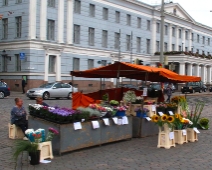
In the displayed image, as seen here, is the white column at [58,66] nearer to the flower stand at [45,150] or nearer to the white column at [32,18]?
the white column at [32,18]

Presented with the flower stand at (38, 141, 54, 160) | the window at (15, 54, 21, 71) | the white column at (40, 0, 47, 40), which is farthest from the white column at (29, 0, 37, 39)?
the flower stand at (38, 141, 54, 160)

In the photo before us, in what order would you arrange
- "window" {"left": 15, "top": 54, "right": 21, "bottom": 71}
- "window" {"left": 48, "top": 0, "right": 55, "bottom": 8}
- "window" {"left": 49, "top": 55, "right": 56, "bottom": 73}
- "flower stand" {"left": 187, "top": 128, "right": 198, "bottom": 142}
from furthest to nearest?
"window" {"left": 49, "top": 55, "right": 56, "bottom": 73}
"window" {"left": 48, "top": 0, "right": 55, "bottom": 8}
"window" {"left": 15, "top": 54, "right": 21, "bottom": 71}
"flower stand" {"left": 187, "top": 128, "right": 198, "bottom": 142}

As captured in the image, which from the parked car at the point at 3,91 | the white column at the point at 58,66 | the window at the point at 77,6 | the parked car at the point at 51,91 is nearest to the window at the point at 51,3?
the window at the point at 77,6

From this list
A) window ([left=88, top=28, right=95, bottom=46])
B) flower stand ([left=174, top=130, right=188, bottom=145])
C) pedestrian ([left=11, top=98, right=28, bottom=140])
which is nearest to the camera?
pedestrian ([left=11, top=98, right=28, bottom=140])

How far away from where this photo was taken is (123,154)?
9.41 m

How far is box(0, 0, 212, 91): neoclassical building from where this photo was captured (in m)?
38.7

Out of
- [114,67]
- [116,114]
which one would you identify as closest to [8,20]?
[114,67]

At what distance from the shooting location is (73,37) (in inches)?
1719

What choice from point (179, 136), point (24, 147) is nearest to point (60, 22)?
point (179, 136)

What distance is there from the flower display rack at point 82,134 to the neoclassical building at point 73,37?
1892 centimetres

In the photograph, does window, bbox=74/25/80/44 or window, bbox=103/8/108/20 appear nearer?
window, bbox=74/25/80/44

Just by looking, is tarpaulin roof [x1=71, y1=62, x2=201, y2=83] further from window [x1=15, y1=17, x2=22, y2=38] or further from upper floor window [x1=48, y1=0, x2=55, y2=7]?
upper floor window [x1=48, y1=0, x2=55, y2=7]

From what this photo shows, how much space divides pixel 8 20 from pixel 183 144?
3379cm

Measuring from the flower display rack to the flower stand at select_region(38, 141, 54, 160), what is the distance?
32 cm
